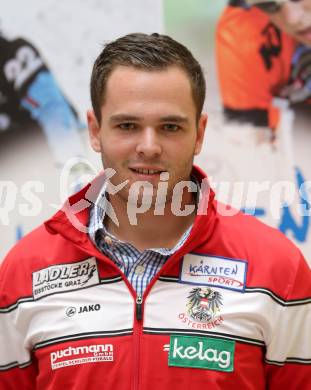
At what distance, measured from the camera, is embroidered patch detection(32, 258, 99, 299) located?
4.05ft

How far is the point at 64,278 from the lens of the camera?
1.25 meters

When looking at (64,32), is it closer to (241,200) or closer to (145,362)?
(241,200)

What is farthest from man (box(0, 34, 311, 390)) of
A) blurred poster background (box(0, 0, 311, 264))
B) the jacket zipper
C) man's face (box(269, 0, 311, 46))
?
man's face (box(269, 0, 311, 46))

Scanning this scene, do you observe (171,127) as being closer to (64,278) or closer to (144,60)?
(144,60)

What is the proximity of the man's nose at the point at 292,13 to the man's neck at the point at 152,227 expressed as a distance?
878mm

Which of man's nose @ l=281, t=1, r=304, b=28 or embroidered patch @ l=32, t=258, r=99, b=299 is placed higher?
man's nose @ l=281, t=1, r=304, b=28

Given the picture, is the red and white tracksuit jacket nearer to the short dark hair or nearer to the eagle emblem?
the eagle emblem

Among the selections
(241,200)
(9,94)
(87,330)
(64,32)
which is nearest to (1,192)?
(9,94)

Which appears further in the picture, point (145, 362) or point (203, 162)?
point (203, 162)

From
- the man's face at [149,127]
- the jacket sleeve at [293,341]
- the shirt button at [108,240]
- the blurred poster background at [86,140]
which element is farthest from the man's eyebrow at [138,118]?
the blurred poster background at [86,140]

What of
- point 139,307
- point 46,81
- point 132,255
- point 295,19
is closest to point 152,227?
point 132,255

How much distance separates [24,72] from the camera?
193 centimetres

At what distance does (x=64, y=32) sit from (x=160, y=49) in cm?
77

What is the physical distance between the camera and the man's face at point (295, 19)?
6.28ft
